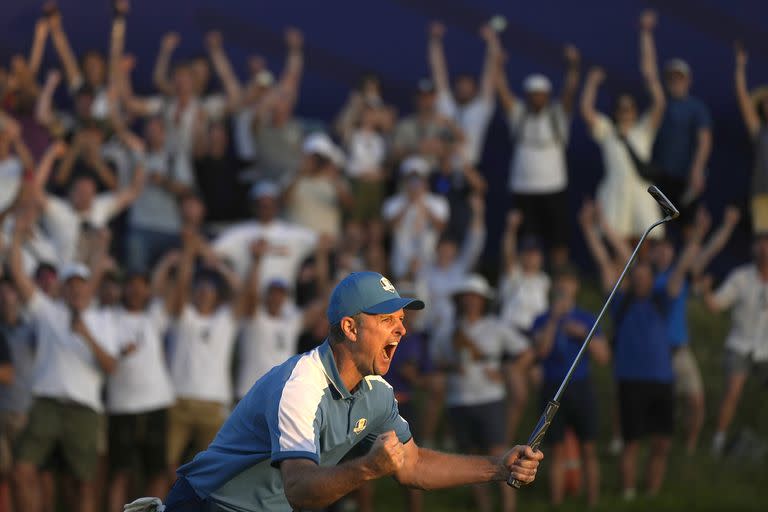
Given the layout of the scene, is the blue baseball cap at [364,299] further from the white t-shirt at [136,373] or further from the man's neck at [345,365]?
the white t-shirt at [136,373]

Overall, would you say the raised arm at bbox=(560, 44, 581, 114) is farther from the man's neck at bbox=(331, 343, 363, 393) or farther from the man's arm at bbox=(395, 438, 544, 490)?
the man's neck at bbox=(331, 343, 363, 393)

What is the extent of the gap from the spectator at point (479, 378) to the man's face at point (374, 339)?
5.95 metres

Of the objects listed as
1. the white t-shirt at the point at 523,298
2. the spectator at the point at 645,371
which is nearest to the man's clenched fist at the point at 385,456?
the spectator at the point at 645,371

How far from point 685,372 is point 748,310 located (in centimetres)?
74

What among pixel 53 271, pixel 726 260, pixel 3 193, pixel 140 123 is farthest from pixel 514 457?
pixel 140 123

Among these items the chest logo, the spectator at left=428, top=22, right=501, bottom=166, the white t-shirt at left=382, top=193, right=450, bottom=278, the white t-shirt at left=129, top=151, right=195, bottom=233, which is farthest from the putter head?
the spectator at left=428, top=22, right=501, bottom=166

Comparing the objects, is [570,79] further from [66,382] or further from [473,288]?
[66,382]

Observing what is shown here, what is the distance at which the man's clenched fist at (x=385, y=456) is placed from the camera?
456cm

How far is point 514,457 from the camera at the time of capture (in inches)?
208

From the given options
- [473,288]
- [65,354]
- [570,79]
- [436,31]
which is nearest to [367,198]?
[436,31]

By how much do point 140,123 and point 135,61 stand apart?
2.24ft

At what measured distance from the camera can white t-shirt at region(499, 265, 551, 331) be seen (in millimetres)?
12406

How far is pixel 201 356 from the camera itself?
36.1 ft

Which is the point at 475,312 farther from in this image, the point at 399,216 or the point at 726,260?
the point at 726,260
